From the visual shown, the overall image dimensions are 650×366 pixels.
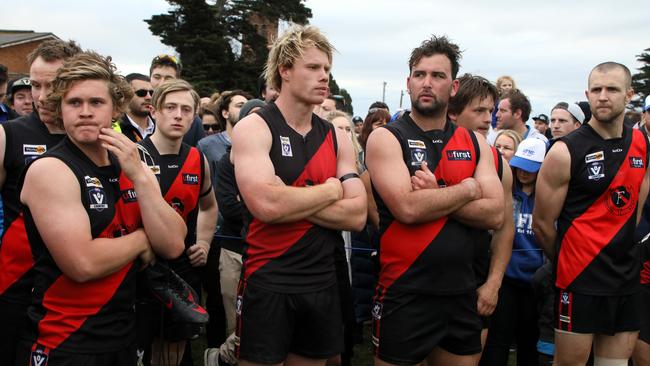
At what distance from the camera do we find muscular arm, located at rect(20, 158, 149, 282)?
8.71ft

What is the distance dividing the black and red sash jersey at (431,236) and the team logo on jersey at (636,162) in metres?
1.28

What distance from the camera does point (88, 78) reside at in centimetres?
297

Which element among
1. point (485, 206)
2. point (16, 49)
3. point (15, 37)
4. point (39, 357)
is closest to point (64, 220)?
point (39, 357)

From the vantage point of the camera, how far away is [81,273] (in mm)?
2689

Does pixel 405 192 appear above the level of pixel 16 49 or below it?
below

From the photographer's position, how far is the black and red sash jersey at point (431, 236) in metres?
3.70

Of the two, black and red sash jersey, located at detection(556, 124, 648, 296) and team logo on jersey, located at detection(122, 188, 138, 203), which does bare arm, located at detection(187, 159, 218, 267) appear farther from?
black and red sash jersey, located at detection(556, 124, 648, 296)

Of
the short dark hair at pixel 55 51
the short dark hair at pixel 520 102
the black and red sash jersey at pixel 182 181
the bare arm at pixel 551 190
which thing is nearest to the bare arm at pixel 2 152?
the short dark hair at pixel 55 51

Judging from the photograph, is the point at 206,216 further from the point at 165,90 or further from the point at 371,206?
the point at 371,206

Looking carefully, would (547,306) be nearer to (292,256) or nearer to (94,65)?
(292,256)

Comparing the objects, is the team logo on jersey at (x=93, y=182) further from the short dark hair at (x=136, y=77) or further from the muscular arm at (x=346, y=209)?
the short dark hair at (x=136, y=77)

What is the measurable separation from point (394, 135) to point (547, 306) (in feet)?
6.67

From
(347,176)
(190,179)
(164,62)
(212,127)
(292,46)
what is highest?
(164,62)

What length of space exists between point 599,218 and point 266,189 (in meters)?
2.55
